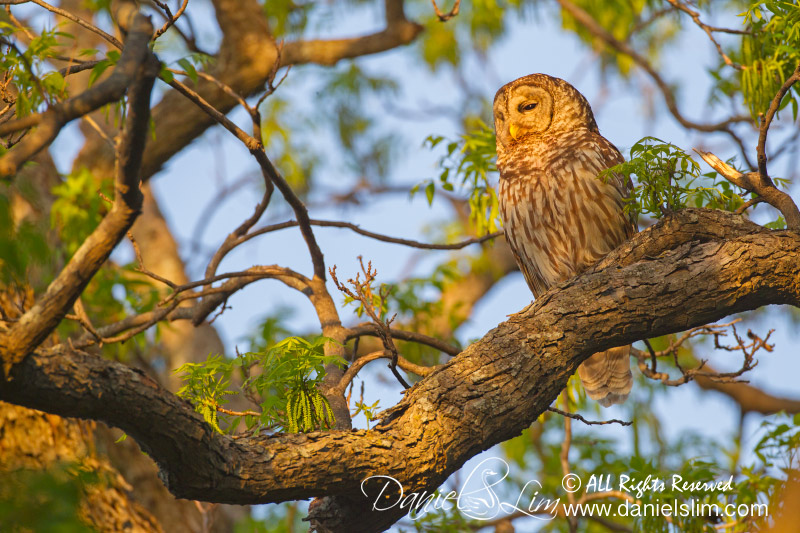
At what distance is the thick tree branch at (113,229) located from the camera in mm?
1860

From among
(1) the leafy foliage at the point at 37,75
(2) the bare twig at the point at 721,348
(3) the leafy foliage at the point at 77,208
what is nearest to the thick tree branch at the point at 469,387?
(2) the bare twig at the point at 721,348

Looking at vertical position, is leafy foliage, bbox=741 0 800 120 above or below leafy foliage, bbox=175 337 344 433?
above

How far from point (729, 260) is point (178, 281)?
544 cm

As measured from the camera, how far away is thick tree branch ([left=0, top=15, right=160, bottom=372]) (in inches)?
73.2

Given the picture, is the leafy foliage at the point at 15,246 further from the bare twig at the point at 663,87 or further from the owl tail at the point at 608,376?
the bare twig at the point at 663,87

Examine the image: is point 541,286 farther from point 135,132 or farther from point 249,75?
point 135,132

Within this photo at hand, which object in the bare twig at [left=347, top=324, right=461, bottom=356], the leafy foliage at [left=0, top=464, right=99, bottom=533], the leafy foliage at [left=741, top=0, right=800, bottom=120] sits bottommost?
the leafy foliage at [left=0, top=464, right=99, bottom=533]

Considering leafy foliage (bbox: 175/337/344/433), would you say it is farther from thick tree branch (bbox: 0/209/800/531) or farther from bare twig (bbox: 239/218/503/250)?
bare twig (bbox: 239/218/503/250)

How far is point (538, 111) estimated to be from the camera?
4801 millimetres

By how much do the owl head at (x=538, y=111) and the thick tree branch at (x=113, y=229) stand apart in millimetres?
3125

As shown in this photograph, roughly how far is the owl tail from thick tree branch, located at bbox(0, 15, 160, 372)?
3.29m

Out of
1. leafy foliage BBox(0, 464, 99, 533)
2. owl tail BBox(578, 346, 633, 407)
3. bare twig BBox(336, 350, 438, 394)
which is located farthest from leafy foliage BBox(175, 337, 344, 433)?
owl tail BBox(578, 346, 633, 407)

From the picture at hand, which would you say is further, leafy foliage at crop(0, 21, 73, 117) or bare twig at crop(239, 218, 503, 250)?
bare twig at crop(239, 218, 503, 250)

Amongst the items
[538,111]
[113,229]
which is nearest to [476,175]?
[538,111]
